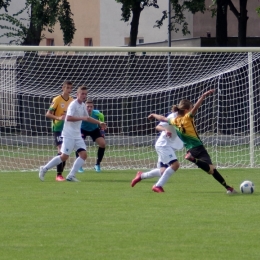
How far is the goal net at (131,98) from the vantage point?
1853cm

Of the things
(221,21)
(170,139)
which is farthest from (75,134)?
(221,21)

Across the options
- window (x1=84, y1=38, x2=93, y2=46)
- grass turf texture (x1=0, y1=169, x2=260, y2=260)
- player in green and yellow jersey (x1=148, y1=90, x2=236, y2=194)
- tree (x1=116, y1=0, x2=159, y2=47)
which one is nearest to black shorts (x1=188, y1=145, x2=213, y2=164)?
player in green and yellow jersey (x1=148, y1=90, x2=236, y2=194)

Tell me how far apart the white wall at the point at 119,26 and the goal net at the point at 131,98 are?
24.1 metres

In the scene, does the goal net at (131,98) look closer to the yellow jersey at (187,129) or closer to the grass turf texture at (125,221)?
the grass turf texture at (125,221)

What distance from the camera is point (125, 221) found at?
892 centimetres

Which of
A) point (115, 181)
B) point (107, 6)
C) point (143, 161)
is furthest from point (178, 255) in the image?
point (107, 6)

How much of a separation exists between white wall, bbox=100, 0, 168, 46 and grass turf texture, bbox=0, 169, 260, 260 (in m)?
33.6

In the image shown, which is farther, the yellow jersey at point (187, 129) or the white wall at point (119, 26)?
the white wall at point (119, 26)

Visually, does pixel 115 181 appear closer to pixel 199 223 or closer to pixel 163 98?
pixel 199 223

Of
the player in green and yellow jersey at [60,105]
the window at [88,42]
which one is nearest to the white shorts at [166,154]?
the player in green and yellow jersey at [60,105]

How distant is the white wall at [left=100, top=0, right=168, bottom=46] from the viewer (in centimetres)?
4634

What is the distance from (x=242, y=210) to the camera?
9.82m

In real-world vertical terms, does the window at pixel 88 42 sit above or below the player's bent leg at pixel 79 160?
above

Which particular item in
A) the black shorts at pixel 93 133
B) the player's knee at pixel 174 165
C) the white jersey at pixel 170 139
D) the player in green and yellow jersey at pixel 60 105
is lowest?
the player's knee at pixel 174 165
